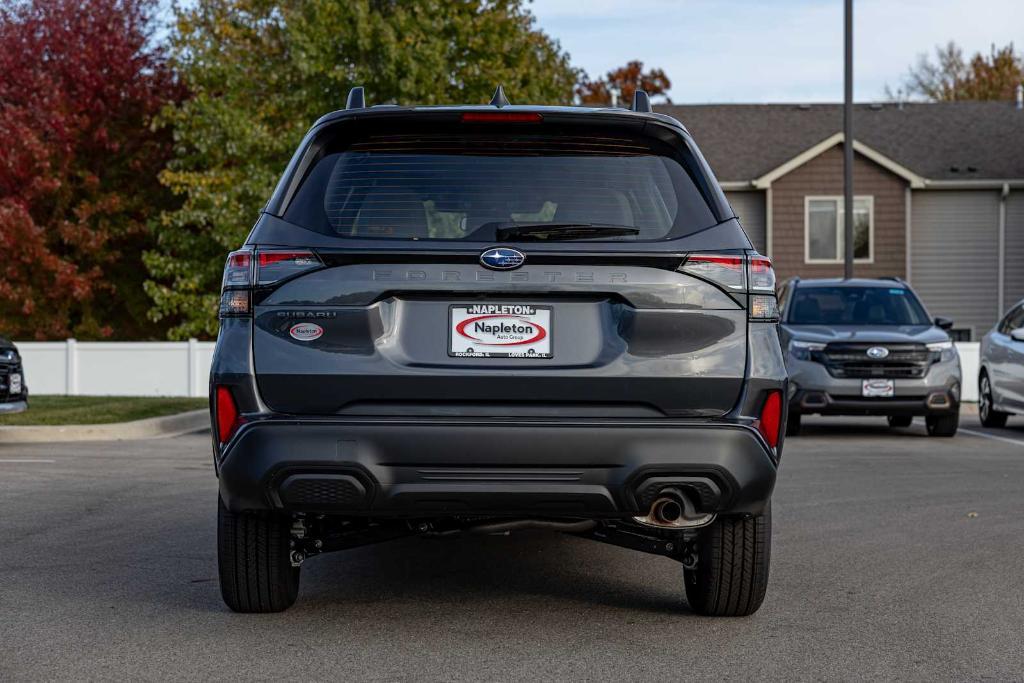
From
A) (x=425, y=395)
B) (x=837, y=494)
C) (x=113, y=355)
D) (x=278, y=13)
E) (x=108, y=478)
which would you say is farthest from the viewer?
(x=278, y=13)

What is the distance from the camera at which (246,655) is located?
5234 millimetres

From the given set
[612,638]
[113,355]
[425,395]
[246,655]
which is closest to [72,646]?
[246,655]

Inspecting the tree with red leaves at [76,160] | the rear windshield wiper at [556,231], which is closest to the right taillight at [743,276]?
the rear windshield wiper at [556,231]

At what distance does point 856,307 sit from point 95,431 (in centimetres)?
877

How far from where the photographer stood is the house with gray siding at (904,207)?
34406mm

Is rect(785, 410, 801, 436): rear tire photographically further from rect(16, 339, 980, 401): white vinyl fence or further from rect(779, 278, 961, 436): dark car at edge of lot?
rect(16, 339, 980, 401): white vinyl fence

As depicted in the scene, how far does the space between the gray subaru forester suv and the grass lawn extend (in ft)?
Answer: 38.3

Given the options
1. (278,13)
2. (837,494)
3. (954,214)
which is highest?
(278,13)

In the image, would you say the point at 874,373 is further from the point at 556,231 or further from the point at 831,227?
the point at 831,227

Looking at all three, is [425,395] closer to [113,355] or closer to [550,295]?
[550,295]

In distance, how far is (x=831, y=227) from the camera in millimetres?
34656

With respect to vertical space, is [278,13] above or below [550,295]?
above

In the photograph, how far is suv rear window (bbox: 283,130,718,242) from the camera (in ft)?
17.4

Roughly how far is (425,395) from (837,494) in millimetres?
5900
